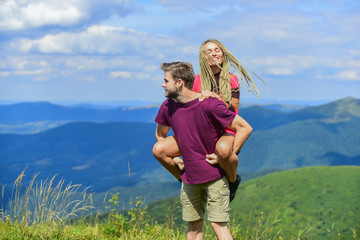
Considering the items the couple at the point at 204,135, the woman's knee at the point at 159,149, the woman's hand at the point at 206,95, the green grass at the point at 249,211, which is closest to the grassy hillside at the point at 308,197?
the green grass at the point at 249,211

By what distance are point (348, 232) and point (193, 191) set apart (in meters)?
54.5

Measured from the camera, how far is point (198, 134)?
482 cm

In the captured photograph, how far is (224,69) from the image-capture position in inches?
209

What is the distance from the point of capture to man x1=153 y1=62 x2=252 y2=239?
15.5ft

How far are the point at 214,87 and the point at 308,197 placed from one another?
64755 millimetres

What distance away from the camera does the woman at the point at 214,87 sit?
16.4 ft

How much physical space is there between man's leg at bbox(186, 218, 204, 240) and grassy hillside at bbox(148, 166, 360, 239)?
5378 centimetres

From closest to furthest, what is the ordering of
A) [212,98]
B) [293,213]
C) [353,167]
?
1. [212,98]
2. [293,213]
3. [353,167]

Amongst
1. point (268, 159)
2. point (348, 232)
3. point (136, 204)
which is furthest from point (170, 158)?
point (268, 159)

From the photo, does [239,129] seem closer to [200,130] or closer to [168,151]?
[200,130]

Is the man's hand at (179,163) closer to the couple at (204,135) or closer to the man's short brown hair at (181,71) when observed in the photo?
the couple at (204,135)

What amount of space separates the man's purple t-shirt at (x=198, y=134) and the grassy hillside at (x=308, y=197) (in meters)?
54.5

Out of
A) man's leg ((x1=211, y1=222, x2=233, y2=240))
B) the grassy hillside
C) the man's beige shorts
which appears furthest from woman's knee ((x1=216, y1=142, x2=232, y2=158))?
the grassy hillside

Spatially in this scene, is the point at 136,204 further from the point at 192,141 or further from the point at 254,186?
the point at 254,186
